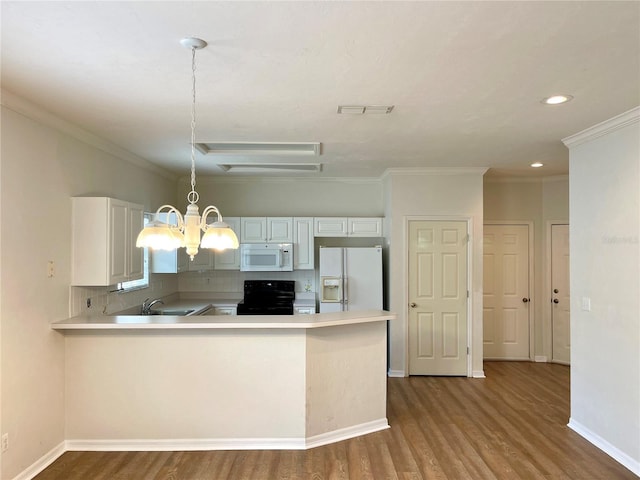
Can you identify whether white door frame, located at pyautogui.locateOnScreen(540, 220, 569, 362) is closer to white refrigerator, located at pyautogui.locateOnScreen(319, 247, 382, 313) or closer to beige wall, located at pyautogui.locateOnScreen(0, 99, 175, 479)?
white refrigerator, located at pyautogui.locateOnScreen(319, 247, 382, 313)

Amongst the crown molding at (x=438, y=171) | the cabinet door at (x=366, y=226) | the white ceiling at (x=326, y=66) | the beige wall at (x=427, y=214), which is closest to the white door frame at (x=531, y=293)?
the beige wall at (x=427, y=214)

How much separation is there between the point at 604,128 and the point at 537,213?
104 inches

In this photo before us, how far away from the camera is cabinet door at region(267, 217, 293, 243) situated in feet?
17.8

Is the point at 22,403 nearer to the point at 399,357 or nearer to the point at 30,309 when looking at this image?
the point at 30,309

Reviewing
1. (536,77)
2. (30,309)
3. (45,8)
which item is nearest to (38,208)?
(30,309)

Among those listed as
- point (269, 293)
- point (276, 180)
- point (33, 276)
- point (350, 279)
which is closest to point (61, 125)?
point (33, 276)

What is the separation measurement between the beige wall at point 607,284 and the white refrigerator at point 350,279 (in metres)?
2.19

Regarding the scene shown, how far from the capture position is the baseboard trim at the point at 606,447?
9.22 ft

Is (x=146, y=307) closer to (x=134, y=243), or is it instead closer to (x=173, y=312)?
(x=173, y=312)

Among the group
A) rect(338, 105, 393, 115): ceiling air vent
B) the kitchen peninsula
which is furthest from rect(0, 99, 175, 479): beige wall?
rect(338, 105, 393, 115): ceiling air vent

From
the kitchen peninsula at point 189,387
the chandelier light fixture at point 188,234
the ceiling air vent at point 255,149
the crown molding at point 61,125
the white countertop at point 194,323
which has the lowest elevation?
the kitchen peninsula at point 189,387

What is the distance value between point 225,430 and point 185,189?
3648 millimetres

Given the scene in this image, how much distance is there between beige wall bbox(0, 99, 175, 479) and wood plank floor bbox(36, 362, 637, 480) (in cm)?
38

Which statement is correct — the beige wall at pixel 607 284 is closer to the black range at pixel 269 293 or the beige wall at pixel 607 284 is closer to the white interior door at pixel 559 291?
the white interior door at pixel 559 291
